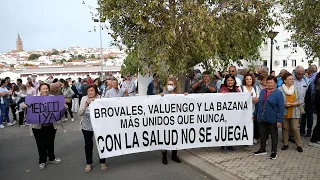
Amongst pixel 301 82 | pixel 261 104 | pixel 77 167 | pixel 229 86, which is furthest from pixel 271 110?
pixel 77 167

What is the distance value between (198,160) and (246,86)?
6.94 ft

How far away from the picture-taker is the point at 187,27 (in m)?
7.23

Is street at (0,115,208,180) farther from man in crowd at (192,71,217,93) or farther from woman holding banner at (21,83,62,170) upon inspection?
man in crowd at (192,71,217,93)

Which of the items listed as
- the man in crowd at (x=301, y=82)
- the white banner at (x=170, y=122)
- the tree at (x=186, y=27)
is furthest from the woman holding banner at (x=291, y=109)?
the tree at (x=186, y=27)

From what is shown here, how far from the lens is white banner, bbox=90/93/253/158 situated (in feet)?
20.2

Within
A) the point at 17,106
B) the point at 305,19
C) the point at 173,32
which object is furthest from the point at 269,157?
the point at 17,106

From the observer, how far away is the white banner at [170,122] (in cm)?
614

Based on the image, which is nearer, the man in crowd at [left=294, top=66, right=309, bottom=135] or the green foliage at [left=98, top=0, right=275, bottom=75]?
the green foliage at [left=98, top=0, right=275, bottom=75]

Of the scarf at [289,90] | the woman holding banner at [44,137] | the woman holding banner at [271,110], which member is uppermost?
the scarf at [289,90]

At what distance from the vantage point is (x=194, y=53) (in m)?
7.49

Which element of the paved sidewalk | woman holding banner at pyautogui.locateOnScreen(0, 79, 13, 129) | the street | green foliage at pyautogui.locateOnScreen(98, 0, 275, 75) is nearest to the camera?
the paved sidewalk

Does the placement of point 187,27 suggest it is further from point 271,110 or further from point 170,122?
point 271,110

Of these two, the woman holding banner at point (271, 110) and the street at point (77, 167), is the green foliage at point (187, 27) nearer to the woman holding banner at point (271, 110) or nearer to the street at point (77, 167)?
the woman holding banner at point (271, 110)

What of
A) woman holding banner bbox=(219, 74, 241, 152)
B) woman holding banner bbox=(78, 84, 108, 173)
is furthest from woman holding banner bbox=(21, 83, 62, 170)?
woman holding banner bbox=(219, 74, 241, 152)
